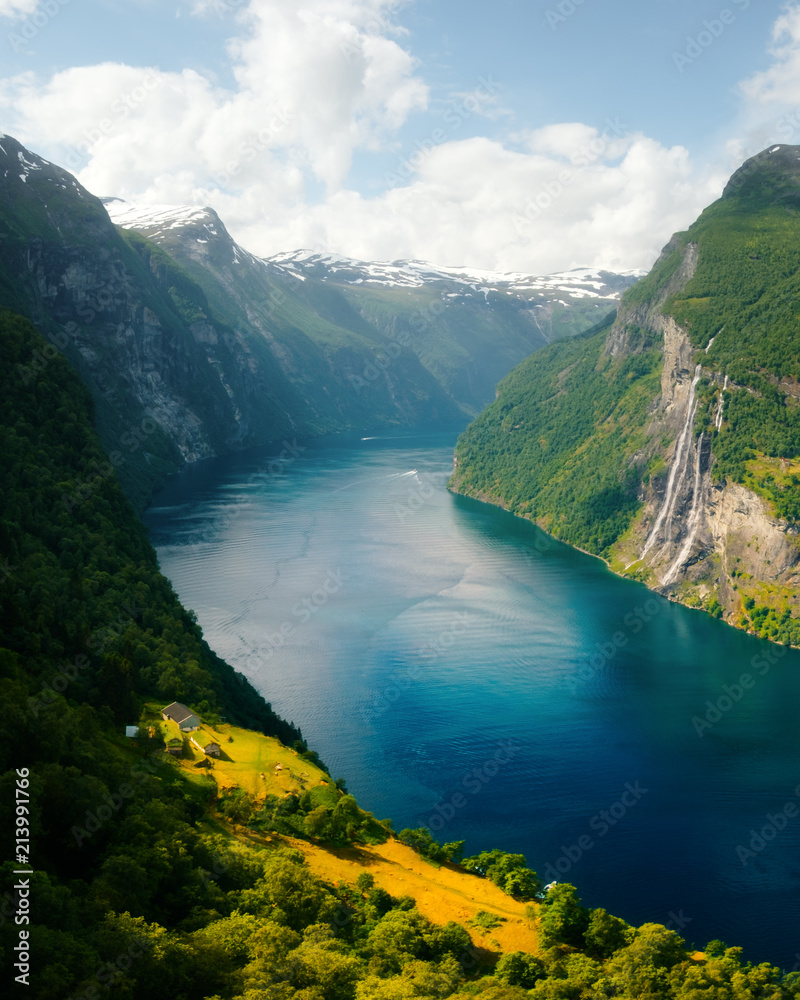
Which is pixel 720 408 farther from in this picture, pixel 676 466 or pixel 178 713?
pixel 178 713

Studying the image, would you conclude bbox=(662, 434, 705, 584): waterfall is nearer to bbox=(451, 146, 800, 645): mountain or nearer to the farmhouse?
bbox=(451, 146, 800, 645): mountain

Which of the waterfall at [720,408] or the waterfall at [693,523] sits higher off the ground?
the waterfall at [720,408]

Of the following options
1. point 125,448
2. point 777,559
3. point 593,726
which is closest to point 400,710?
point 593,726

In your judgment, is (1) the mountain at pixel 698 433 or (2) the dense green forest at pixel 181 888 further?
(1) the mountain at pixel 698 433

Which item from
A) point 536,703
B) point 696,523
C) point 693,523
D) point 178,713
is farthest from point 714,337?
point 178,713

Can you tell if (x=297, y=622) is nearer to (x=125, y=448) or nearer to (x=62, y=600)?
(x=62, y=600)

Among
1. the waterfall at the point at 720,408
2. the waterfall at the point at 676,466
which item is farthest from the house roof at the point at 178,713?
the waterfall at the point at 720,408

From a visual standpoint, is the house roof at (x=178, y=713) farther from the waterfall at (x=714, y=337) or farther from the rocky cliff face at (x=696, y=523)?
the waterfall at (x=714, y=337)

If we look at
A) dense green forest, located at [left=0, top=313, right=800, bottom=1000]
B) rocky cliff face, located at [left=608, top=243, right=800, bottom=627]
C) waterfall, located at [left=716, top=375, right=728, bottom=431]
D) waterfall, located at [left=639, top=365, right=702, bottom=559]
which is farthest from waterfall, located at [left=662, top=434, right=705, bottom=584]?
dense green forest, located at [left=0, top=313, right=800, bottom=1000]
